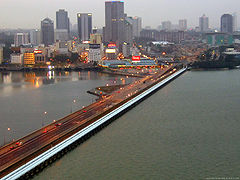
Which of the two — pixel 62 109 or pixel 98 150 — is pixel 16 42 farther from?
pixel 98 150

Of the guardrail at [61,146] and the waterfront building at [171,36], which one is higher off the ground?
the waterfront building at [171,36]

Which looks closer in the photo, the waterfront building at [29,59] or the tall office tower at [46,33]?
the waterfront building at [29,59]

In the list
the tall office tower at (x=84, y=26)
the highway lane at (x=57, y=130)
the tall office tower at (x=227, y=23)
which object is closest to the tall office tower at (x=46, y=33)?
the tall office tower at (x=84, y=26)

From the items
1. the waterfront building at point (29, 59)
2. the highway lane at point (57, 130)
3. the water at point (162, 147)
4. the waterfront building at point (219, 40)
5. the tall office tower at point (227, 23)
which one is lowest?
the water at point (162, 147)

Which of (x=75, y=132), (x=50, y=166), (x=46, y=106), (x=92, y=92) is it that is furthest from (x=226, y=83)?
(x=50, y=166)

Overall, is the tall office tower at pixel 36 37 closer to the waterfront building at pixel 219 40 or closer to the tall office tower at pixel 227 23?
the waterfront building at pixel 219 40

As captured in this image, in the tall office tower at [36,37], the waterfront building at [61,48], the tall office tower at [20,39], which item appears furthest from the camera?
the tall office tower at [36,37]

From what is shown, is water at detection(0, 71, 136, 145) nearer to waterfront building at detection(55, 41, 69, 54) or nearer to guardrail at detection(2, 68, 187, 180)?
guardrail at detection(2, 68, 187, 180)

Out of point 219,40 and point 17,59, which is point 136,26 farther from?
point 17,59
